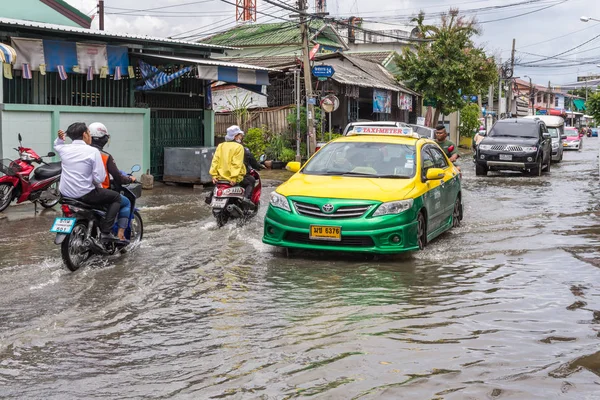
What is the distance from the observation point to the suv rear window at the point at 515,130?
26422mm

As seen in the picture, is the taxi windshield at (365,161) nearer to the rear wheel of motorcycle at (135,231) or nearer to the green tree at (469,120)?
the rear wheel of motorcycle at (135,231)

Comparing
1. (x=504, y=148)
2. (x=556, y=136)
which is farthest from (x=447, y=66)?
(x=504, y=148)

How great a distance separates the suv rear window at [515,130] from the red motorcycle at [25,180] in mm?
16299

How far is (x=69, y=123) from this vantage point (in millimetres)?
17656

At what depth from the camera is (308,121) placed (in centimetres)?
2619

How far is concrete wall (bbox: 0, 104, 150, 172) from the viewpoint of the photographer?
16203mm

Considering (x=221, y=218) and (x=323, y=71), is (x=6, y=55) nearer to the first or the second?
(x=221, y=218)

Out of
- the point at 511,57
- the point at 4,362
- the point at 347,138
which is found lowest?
the point at 4,362

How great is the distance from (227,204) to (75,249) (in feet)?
11.7

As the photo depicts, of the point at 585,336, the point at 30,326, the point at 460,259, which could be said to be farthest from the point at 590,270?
the point at 30,326

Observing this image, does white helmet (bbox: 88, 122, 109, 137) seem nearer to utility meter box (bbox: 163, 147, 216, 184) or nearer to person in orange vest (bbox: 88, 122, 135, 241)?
person in orange vest (bbox: 88, 122, 135, 241)

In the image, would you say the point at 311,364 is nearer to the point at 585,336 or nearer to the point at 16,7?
the point at 585,336

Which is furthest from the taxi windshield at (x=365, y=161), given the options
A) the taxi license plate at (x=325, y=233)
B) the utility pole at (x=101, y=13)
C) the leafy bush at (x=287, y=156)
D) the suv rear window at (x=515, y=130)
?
the utility pole at (x=101, y=13)

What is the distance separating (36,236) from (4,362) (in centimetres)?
649
